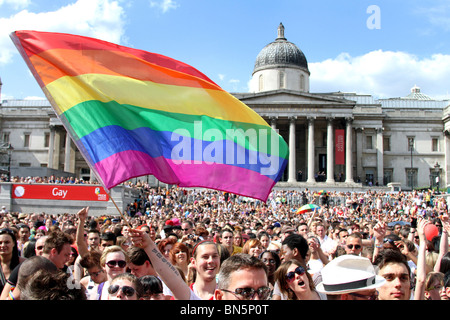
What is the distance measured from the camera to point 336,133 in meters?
56.6

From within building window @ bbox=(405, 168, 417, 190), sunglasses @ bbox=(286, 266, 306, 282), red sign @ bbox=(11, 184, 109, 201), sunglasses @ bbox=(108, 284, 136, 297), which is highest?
building window @ bbox=(405, 168, 417, 190)

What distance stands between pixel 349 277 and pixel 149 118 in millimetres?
3849

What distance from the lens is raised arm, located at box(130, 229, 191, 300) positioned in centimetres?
472

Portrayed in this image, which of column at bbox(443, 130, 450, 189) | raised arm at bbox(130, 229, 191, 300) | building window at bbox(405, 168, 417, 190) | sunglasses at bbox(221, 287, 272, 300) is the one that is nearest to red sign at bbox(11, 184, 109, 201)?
raised arm at bbox(130, 229, 191, 300)

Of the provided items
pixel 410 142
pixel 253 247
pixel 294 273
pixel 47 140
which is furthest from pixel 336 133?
pixel 294 273

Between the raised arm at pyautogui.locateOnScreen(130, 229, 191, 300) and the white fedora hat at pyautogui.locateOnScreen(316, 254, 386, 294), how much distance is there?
1.36 metres

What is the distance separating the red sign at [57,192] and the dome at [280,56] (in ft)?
126

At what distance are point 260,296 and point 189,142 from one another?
3693 mm

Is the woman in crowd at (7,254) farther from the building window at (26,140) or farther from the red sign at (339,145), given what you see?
the building window at (26,140)

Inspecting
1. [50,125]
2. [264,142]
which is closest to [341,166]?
[50,125]

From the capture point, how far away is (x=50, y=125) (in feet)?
→ 212

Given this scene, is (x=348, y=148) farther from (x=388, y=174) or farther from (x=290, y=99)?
(x=388, y=174)

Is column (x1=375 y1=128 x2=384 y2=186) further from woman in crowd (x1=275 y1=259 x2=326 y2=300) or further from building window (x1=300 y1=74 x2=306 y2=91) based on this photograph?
woman in crowd (x1=275 y1=259 x2=326 y2=300)
